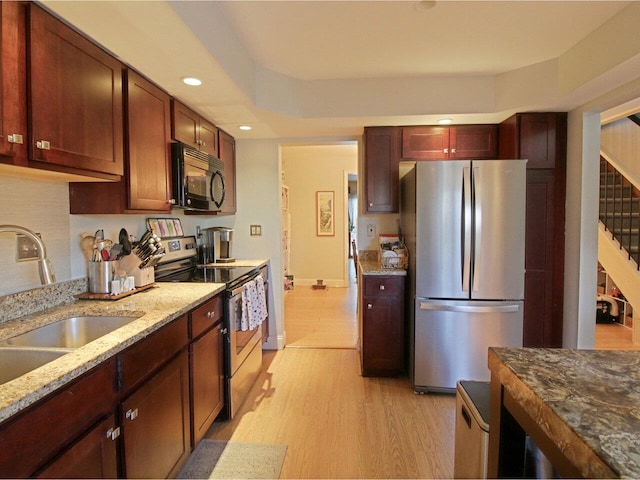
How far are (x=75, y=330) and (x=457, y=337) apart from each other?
2.39 meters

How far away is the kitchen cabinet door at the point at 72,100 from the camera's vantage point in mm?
1255

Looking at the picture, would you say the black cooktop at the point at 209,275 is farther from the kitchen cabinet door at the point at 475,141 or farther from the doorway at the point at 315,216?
the doorway at the point at 315,216

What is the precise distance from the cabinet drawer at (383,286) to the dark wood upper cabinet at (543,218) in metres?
1.03

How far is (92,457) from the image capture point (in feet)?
3.62

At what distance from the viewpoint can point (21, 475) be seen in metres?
0.86

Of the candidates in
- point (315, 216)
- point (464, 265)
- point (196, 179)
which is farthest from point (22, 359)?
point (315, 216)

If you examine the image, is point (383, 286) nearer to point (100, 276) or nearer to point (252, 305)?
point (252, 305)

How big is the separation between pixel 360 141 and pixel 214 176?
4.82ft

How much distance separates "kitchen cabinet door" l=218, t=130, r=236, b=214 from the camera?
313 cm

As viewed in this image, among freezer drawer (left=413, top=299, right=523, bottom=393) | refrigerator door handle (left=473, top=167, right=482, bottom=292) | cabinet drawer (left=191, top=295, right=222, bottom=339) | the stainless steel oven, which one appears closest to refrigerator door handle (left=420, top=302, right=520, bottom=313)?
freezer drawer (left=413, top=299, right=523, bottom=393)

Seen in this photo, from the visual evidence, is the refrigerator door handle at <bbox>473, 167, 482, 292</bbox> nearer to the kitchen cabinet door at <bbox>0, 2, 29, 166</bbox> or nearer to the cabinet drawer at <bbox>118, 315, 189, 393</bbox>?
the cabinet drawer at <bbox>118, 315, 189, 393</bbox>

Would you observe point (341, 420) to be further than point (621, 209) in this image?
No

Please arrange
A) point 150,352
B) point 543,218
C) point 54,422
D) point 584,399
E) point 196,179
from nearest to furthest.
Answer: point 584,399, point 54,422, point 150,352, point 196,179, point 543,218

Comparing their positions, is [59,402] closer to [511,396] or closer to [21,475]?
[21,475]
